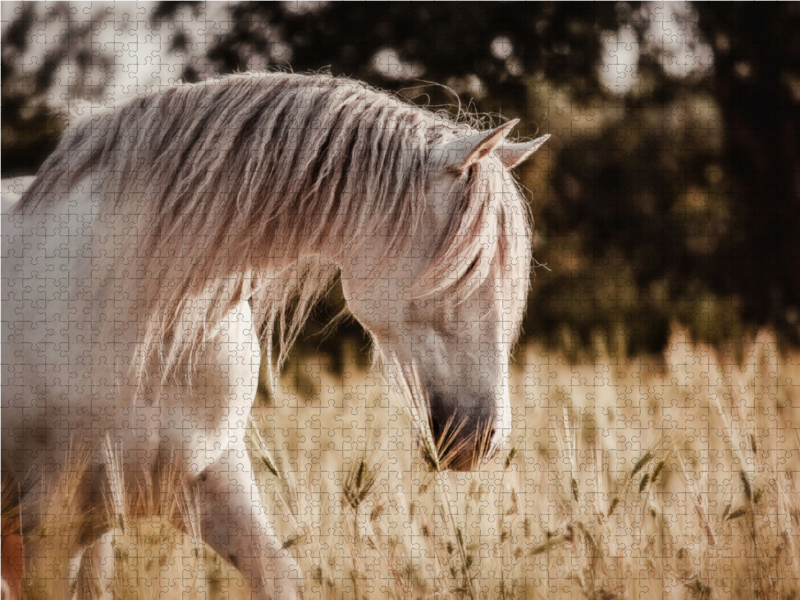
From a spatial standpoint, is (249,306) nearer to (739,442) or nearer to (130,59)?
(130,59)

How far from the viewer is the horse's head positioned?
1545mm

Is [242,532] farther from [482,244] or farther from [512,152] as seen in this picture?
[512,152]

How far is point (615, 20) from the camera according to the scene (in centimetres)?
458

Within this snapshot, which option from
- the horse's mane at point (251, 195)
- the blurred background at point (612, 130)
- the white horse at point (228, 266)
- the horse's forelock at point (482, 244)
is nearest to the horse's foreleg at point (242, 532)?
the white horse at point (228, 266)

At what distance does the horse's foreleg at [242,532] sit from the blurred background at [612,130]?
2.97 meters

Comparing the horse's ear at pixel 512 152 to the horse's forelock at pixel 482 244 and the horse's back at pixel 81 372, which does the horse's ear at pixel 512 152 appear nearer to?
the horse's forelock at pixel 482 244

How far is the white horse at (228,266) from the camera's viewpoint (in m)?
1.58

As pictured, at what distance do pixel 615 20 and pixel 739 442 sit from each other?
354 cm

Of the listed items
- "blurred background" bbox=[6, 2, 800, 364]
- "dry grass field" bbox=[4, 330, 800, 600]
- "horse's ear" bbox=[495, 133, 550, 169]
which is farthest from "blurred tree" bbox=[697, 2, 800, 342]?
"horse's ear" bbox=[495, 133, 550, 169]

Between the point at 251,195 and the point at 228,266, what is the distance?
182 mm

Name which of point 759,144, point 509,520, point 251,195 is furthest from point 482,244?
point 759,144

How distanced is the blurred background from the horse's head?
3.04m

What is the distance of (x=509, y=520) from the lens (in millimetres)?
1748

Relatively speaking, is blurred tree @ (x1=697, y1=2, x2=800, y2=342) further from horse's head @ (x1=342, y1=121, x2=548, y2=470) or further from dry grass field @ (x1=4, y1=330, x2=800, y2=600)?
horse's head @ (x1=342, y1=121, x2=548, y2=470)
